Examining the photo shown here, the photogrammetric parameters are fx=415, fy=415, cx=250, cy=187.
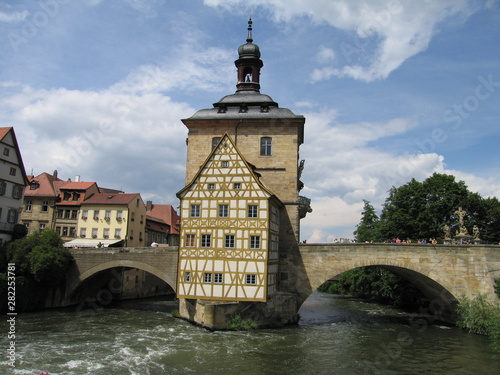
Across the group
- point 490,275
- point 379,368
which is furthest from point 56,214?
point 490,275

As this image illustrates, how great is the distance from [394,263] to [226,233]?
9.99 meters

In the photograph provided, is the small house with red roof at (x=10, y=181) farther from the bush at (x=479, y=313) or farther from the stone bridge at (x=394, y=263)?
the bush at (x=479, y=313)

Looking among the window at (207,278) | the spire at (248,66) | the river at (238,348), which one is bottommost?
the river at (238,348)

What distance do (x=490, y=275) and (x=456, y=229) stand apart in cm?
961

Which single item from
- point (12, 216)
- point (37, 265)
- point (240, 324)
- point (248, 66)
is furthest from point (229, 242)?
point (12, 216)

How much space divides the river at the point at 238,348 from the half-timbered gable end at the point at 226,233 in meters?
2.42

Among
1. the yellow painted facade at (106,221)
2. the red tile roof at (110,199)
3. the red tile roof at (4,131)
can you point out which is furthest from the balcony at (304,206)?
the red tile roof at (4,131)

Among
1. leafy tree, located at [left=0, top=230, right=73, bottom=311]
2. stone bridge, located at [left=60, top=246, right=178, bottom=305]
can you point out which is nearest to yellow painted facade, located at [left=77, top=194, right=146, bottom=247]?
stone bridge, located at [left=60, top=246, right=178, bottom=305]

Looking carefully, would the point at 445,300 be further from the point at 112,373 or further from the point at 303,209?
the point at 112,373

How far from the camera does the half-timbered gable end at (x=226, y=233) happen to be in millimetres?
22219

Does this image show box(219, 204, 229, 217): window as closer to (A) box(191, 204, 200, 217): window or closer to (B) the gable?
(B) the gable

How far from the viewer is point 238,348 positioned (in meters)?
17.7

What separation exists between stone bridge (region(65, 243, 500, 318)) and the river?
96.6 inches

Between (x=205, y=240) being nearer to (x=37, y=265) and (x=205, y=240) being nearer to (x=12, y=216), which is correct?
(x=37, y=265)
